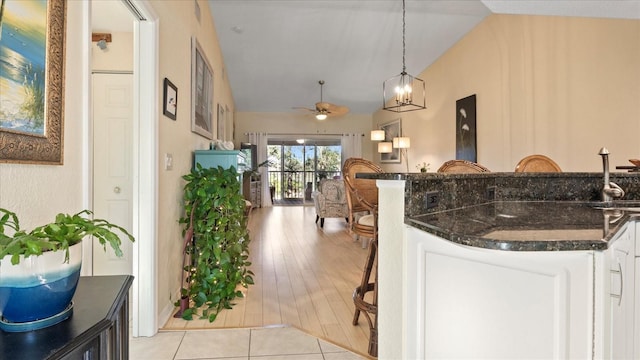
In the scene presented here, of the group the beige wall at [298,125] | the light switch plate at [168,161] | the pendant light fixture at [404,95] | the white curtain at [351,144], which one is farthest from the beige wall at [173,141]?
the white curtain at [351,144]

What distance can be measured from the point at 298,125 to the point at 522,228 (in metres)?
9.03

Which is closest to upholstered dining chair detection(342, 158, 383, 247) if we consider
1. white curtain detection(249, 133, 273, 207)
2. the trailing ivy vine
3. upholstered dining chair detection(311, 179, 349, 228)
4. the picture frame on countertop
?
the trailing ivy vine

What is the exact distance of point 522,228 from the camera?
1039 millimetres

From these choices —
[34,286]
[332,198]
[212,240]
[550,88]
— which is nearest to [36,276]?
[34,286]

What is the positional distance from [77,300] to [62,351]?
0.26m

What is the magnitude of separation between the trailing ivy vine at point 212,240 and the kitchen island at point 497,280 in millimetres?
1446

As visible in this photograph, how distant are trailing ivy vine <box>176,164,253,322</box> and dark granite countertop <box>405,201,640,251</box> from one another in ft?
5.41

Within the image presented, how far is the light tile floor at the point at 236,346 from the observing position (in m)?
1.90

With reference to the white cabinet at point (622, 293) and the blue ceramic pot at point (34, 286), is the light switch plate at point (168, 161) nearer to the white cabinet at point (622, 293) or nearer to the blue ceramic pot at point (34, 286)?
the blue ceramic pot at point (34, 286)

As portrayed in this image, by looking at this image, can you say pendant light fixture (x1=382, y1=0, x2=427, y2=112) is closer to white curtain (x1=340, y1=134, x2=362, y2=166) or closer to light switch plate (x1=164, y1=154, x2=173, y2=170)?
white curtain (x1=340, y1=134, x2=362, y2=166)

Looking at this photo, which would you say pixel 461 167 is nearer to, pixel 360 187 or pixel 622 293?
pixel 360 187

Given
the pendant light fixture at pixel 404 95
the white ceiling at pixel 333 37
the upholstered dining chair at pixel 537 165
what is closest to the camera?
the upholstered dining chair at pixel 537 165

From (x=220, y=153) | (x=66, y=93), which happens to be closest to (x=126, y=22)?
(x=220, y=153)

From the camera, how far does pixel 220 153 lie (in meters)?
3.06
